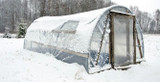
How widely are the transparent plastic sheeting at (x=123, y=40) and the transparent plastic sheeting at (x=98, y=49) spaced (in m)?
0.54

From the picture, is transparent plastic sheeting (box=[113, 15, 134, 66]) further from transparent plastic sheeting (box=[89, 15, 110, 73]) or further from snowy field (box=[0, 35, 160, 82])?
snowy field (box=[0, 35, 160, 82])

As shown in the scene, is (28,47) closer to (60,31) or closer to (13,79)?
(60,31)

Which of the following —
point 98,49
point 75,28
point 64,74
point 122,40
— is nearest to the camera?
point 64,74

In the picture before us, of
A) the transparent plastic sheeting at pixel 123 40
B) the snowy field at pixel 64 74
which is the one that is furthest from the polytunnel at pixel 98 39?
the snowy field at pixel 64 74

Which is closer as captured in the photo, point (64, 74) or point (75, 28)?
point (64, 74)

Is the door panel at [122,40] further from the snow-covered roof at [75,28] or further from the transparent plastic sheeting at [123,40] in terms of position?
the snow-covered roof at [75,28]

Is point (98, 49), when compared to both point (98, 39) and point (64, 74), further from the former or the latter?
point (64, 74)

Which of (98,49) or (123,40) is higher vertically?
(123,40)

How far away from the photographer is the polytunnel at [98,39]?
5324mm

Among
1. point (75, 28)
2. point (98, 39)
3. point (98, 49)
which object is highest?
point (75, 28)

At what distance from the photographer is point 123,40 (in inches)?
253

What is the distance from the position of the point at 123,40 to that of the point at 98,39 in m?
1.58

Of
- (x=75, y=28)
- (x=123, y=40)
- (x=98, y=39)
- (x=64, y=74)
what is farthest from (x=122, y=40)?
(x=64, y=74)

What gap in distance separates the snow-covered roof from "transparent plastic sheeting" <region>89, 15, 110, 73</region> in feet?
0.93
